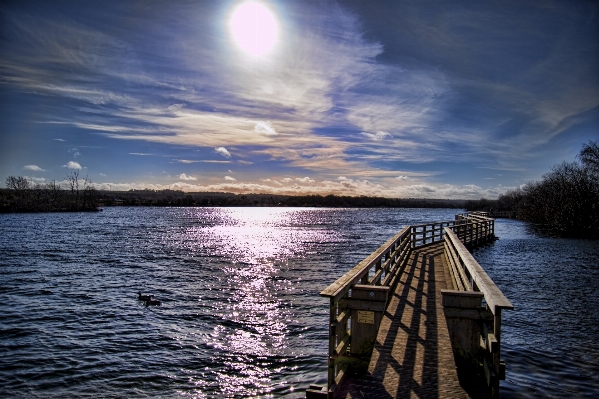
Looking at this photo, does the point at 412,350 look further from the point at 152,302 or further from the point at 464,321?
the point at 152,302

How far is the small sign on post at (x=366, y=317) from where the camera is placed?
614 centimetres

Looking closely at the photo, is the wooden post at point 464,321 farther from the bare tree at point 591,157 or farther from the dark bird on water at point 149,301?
the bare tree at point 591,157

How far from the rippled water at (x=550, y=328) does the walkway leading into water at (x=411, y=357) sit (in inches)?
Answer: 71.3

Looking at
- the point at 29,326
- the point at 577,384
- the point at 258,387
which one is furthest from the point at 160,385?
the point at 577,384

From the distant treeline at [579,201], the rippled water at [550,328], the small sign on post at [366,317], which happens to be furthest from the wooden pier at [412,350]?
the distant treeline at [579,201]

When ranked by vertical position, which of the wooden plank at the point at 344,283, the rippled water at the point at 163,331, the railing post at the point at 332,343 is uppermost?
the wooden plank at the point at 344,283

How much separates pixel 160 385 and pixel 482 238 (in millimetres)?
33205

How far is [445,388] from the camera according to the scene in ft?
18.6

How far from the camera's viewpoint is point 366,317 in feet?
20.3

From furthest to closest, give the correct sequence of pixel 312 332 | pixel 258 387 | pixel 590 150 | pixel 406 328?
pixel 590 150, pixel 312 332, pixel 258 387, pixel 406 328

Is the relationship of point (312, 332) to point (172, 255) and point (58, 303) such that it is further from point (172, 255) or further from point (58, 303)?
point (172, 255)

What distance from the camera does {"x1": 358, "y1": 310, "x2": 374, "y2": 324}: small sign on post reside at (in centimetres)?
614

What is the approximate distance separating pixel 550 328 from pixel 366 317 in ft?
30.2

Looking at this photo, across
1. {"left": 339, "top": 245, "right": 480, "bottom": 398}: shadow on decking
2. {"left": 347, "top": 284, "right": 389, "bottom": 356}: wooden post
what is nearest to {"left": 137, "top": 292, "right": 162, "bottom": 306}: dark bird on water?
{"left": 339, "top": 245, "right": 480, "bottom": 398}: shadow on decking
